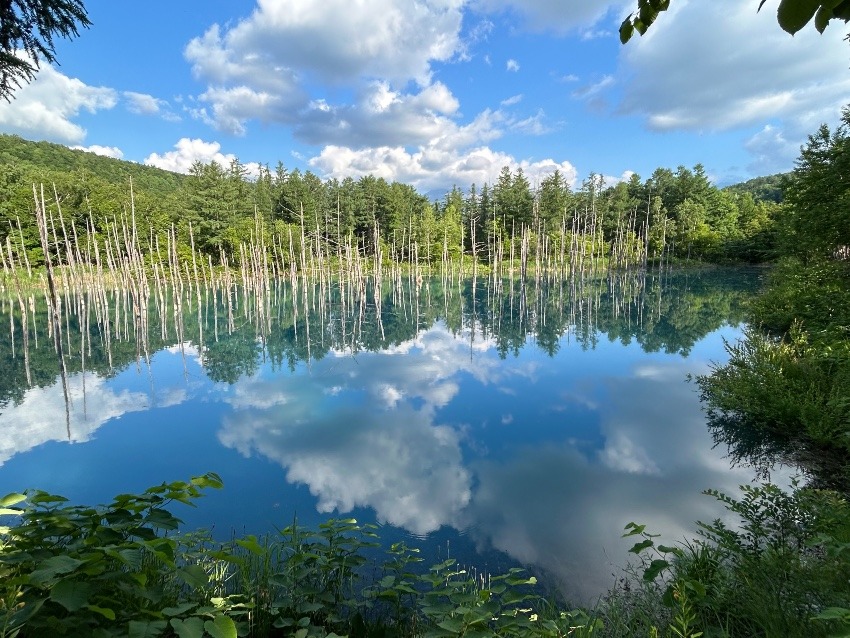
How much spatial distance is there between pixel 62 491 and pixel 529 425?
947cm

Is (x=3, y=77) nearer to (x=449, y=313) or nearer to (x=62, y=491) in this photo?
(x=62, y=491)

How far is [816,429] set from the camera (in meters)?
7.72

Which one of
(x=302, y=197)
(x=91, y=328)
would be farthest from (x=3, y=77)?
(x=302, y=197)

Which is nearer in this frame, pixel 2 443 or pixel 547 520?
pixel 547 520

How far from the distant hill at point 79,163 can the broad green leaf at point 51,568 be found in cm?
6770

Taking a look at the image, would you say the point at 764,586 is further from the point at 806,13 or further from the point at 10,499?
the point at 10,499

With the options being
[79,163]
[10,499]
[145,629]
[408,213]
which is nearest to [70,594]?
[145,629]

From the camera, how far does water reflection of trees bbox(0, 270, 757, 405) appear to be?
16609mm

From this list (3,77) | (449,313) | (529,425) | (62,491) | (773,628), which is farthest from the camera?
(449,313)

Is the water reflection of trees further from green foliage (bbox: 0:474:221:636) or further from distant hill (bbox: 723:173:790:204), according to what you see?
distant hill (bbox: 723:173:790:204)

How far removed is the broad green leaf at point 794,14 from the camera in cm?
85

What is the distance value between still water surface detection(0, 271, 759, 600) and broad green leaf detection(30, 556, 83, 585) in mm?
5031

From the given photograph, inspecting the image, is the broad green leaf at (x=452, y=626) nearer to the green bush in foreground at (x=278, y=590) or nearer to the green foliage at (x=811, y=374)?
the green bush in foreground at (x=278, y=590)

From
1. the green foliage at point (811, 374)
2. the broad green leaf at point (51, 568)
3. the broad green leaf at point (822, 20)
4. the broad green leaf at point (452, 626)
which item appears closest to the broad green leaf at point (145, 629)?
the broad green leaf at point (51, 568)
